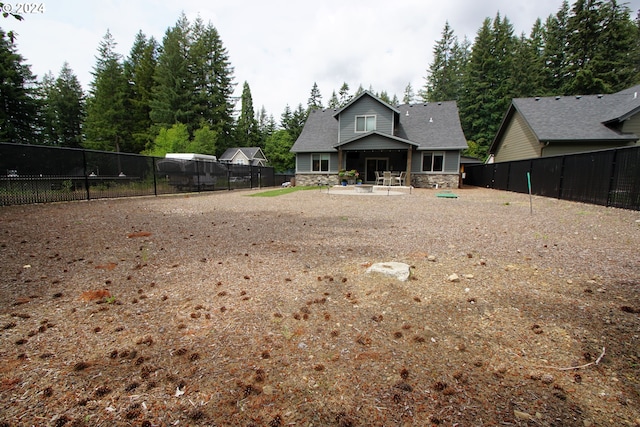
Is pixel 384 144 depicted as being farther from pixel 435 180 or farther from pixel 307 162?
pixel 307 162

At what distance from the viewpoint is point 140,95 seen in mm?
33625

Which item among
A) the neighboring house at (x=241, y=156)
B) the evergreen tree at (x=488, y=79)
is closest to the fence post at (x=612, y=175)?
the evergreen tree at (x=488, y=79)

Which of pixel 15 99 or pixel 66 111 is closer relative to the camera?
pixel 15 99

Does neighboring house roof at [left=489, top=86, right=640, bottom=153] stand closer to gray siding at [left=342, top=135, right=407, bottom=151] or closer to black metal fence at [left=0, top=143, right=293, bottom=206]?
gray siding at [left=342, top=135, right=407, bottom=151]

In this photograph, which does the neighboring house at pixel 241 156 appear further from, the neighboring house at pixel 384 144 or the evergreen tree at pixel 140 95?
the neighboring house at pixel 384 144

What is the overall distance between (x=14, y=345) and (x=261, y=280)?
1865mm

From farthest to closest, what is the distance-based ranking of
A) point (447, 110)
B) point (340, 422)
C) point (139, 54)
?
point (139, 54)
point (447, 110)
point (340, 422)

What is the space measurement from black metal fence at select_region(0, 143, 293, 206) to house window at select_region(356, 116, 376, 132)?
10721 mm

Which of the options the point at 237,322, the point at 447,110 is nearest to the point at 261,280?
the point at 237,322

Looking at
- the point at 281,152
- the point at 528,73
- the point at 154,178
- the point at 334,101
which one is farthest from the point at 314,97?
the point at 154,178

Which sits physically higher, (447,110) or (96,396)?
(447,110)

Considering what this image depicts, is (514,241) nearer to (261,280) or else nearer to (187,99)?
(261,280)

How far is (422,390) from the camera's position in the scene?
157cm

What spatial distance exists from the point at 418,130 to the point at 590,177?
12.9m
